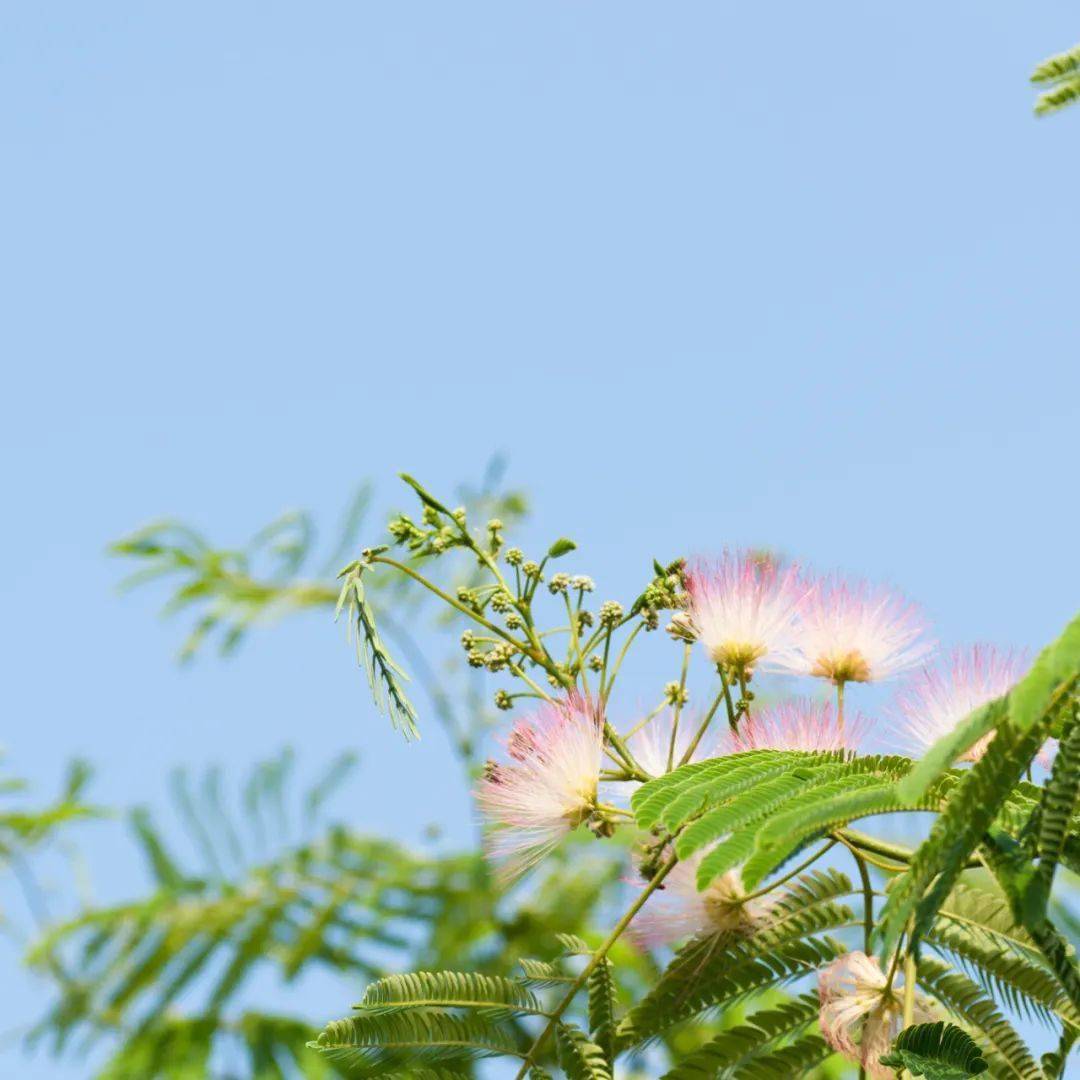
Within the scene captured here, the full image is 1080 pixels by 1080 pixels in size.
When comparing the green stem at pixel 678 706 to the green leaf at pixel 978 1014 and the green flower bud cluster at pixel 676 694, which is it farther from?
the green leaf at pixel 978 1014

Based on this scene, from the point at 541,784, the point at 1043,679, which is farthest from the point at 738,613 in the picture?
the point at 1043,679

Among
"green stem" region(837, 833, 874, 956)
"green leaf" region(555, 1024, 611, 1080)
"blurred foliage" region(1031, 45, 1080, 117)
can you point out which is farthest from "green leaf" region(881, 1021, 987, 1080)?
"blurred foliage" region(1031, 45, 1080, 117)

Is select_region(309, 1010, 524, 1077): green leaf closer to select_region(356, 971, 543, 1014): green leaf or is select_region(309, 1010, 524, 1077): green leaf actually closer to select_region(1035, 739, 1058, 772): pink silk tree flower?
select_region(356, 971, 543, 1014): green leaf

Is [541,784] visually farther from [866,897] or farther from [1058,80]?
[1058,80]

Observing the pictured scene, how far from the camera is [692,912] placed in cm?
180

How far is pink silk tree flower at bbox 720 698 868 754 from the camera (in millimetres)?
1638

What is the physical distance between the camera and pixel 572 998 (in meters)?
1.75

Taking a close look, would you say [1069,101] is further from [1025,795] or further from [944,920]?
[944,920]

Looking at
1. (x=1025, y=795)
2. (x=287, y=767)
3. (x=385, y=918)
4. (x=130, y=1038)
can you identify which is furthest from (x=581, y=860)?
(x=1025, y=795)

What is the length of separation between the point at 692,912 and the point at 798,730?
293mm

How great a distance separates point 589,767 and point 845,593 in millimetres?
410

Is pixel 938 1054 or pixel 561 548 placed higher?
pixel 561 548

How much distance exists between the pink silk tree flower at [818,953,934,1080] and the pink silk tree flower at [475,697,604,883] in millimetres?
340

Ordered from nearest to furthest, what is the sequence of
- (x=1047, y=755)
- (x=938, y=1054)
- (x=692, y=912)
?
1. (x=938, y=1054)
2. (x=1047, y=755)
3. (x=692, y=912)
